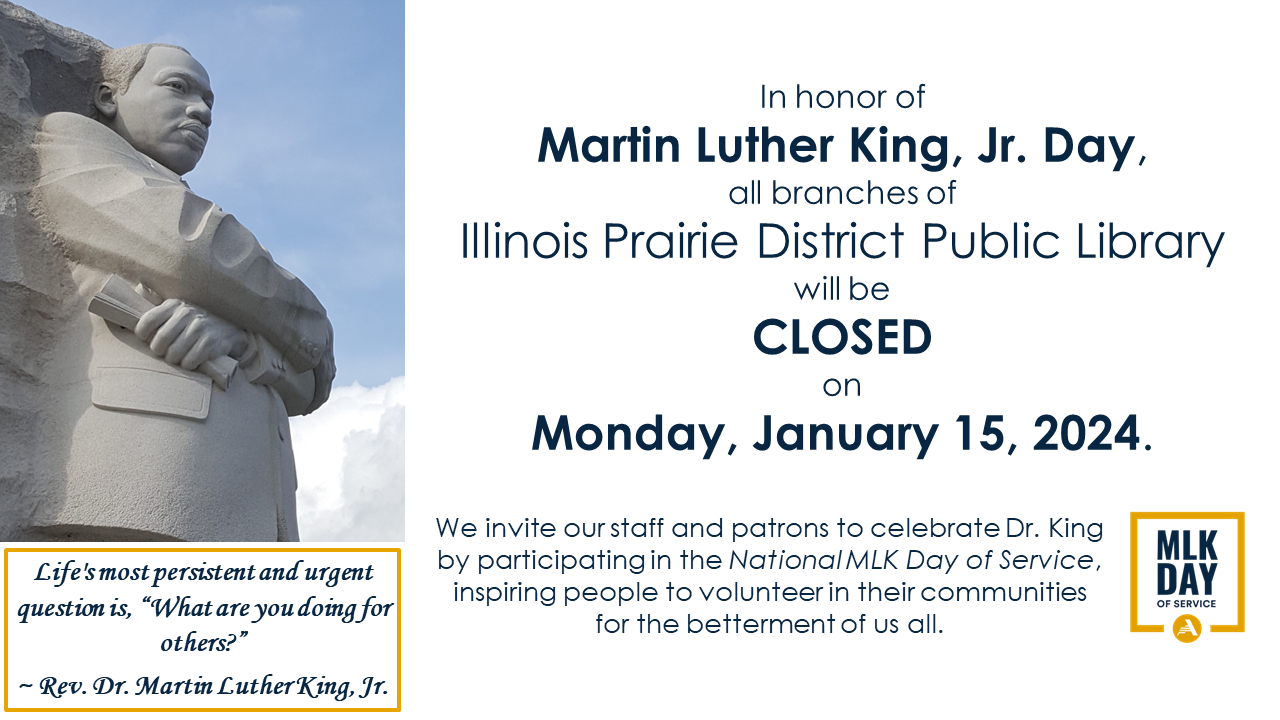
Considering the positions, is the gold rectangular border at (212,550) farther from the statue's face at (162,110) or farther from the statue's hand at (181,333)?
the statue's face at (162,110)

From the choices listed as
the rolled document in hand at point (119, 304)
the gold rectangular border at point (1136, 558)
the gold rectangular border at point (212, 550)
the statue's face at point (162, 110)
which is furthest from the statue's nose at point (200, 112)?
the gold rectangular border at point (1136, 558)

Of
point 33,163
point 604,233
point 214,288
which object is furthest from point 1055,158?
point 33,163

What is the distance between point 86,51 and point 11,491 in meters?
2.11

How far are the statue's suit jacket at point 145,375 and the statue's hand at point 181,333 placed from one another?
57 millimetres

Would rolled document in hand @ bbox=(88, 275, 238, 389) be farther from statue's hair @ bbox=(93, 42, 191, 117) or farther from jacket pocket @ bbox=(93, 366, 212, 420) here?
statue's hair @ bbox=(93, 42, 191, 117)

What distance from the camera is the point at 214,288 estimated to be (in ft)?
19.3

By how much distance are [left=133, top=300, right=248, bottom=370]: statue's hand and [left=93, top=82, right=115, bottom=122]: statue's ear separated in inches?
44.2

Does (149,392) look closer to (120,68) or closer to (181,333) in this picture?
(181,333)

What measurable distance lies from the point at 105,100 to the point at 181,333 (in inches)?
53.9

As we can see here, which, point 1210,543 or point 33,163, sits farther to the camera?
point 33,163

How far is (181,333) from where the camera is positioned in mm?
5730

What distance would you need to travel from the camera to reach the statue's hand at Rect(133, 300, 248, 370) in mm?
5694

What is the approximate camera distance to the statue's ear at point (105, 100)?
20.8 ft

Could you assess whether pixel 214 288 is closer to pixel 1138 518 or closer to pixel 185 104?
pixel 185 104
